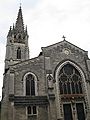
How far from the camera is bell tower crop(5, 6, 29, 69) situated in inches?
1917

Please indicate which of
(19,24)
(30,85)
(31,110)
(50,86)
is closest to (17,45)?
(19,24)

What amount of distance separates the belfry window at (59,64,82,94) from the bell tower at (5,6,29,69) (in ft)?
72.8

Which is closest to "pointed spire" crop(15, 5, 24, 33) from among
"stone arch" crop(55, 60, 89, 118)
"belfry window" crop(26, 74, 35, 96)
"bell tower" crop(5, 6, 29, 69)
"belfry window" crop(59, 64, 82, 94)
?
"bell tower" crop(5, 6, 29, 69)

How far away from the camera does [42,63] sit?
2705cm

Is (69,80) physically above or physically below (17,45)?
below

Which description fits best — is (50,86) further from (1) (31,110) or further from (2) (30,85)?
(1) (31,110)

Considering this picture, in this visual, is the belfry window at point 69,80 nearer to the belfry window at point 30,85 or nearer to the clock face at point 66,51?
the clock face at point 66,51

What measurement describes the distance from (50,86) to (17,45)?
28921 millimetres

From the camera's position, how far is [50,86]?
80.9 feet

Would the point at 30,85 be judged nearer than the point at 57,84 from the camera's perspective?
Yes

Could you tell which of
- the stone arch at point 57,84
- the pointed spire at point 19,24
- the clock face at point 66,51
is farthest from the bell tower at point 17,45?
the stone arch at point 57,84

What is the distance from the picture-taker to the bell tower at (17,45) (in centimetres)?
4870

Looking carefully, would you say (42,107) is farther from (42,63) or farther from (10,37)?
(10,37)

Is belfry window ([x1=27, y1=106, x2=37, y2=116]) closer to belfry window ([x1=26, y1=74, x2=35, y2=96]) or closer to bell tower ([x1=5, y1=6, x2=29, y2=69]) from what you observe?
belfry window ([x1=26, y1=74, x2=35, y2=96])
